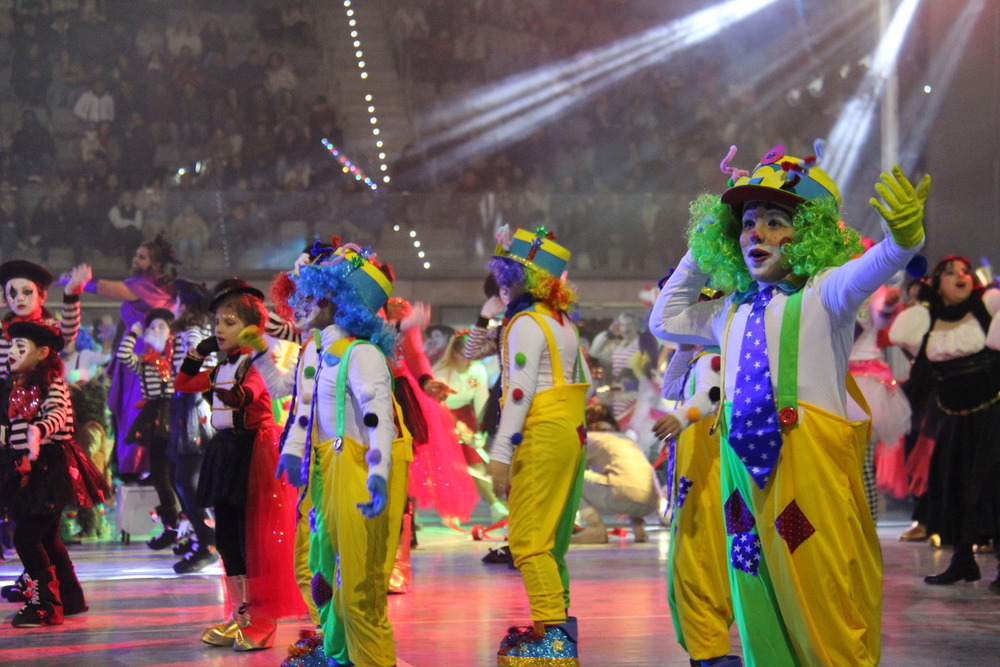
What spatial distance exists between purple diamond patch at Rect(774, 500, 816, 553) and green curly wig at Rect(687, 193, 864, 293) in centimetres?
66

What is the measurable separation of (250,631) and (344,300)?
5.42ft

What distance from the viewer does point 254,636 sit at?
5.44 metres

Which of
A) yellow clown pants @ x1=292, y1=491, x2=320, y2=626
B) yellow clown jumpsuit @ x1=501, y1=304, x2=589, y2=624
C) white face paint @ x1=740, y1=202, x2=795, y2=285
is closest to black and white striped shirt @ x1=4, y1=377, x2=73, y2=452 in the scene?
yellow clown pants @ x1=292, y1=491, x2=320, y2=626

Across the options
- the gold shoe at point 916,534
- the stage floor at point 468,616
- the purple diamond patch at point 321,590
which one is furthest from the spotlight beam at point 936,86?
the purple diamond patch at point 321,590

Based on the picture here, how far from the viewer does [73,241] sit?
13438 millimetres

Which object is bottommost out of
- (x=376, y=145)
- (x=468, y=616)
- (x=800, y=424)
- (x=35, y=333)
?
(x=468, y=616)

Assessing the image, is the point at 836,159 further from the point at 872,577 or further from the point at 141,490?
the point at 872,577

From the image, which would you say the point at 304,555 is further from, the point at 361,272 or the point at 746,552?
the point at 746,552

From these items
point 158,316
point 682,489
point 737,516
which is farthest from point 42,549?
point 737,516

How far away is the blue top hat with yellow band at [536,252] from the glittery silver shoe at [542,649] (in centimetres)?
160

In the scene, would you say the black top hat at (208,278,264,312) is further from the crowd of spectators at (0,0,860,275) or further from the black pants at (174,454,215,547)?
the crowd of spectators at (0,0,860,275)

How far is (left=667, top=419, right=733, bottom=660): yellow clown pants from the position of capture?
4.50m

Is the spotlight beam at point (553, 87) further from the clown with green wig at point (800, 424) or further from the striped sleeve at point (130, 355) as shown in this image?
the clown with green wig at point (800, 424)

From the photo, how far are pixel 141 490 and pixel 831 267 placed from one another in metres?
7.16
